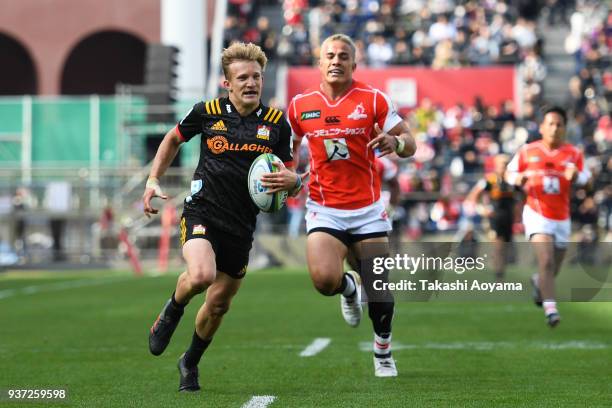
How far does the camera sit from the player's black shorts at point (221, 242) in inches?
324

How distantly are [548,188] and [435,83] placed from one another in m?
20.2

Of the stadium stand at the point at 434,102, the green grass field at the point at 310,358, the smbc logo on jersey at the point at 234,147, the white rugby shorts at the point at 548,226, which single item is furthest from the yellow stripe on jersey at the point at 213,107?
the stadium stand at the point at 434,102

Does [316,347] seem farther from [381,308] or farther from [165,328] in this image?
[165,328]

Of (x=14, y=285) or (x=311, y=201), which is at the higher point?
(x=311, y=201)

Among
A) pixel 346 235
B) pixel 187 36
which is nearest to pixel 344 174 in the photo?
pixel 346 235

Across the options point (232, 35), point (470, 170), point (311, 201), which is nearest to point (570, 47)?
point (470, 170)

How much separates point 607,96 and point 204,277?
25.1 m

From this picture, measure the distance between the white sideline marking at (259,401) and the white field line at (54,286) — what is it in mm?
12072

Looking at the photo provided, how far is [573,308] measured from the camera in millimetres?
16141

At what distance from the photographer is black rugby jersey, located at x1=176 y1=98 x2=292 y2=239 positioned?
8.31 meters

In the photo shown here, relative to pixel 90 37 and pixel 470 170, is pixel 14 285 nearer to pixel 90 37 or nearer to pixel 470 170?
pixel 470 170

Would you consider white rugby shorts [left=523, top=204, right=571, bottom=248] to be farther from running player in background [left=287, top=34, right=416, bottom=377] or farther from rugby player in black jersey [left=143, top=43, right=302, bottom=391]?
rugby player in black jersey [left=143, top=43, right=302, bottom=391]

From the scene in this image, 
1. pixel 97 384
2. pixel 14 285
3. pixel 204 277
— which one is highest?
pixel 204 277

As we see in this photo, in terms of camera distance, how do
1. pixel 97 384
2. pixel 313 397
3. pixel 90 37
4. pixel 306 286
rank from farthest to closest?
pixel 90 37
pixel 306 286
pixel 97 384
pixel 313 397
